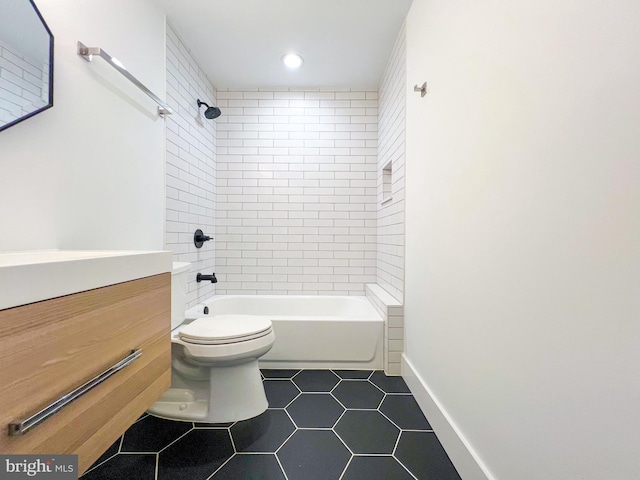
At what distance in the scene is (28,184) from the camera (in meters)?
0.96

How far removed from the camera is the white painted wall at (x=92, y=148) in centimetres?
96

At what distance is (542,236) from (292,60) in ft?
7.41

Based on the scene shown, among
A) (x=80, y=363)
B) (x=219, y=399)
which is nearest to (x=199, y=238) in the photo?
(x=219, y=399)

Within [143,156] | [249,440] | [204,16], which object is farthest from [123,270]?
[204,16]

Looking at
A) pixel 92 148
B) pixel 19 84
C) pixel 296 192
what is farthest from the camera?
pixel 296 192

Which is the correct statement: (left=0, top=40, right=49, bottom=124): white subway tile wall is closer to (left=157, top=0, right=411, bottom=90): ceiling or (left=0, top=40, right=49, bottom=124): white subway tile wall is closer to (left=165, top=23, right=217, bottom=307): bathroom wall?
(left=165, top=23, right=217, bottom=307): bathroom wall

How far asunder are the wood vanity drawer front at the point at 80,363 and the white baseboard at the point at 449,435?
110 centimetres

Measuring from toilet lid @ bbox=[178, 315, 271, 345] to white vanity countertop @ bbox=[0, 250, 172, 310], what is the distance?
58 cm

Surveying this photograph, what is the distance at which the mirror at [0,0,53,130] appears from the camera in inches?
34.5

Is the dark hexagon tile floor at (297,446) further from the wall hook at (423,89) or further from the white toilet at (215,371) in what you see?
the wall hook at (423,89)

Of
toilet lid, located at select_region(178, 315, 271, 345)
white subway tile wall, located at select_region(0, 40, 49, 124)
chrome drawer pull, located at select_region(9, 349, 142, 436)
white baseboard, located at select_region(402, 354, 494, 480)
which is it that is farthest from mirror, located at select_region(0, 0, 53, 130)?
white baseboard, located at select_region(402, 354, 494, 480)

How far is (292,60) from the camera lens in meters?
2.21

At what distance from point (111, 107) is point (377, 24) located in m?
1.73

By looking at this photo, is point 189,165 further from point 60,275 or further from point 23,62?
point 60,275
